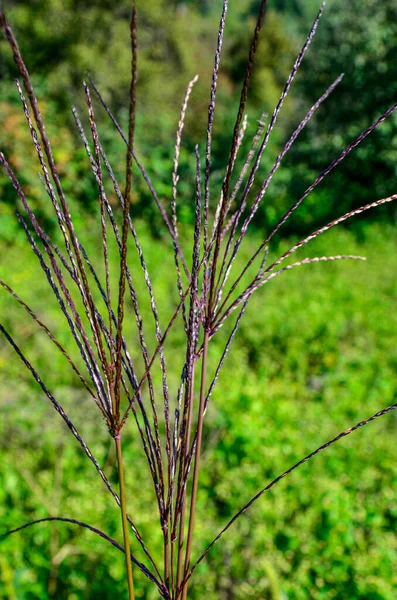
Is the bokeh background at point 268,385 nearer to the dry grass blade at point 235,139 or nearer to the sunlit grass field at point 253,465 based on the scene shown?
the sunlit grass field at point 253,465

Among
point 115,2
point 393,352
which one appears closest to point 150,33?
point 115,2

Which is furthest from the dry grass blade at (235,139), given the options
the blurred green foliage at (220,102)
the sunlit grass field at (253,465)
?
the blurred green foliage at (220,102)

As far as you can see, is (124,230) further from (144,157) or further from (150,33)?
(150,33)

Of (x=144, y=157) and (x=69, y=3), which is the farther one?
(x=69, y=3)

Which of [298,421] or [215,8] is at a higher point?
[215,8]

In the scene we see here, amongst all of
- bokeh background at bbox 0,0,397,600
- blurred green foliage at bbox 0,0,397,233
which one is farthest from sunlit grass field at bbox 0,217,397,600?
blurred green foliage at bbox 0,0,397,233

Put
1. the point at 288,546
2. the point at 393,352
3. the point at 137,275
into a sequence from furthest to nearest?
the point at 137,275 < the point at 393,352 < the point at 288,546

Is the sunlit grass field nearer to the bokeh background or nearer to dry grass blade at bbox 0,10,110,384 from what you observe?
the bokeh background

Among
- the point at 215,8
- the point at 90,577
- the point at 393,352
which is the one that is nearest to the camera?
the point at 90,577
